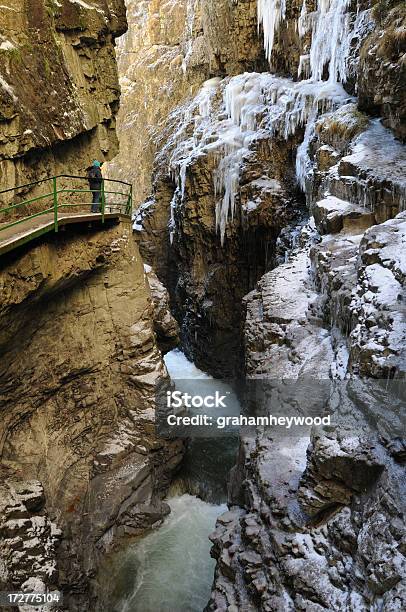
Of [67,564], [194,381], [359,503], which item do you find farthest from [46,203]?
[194,381]

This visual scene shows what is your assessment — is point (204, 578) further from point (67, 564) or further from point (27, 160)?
point (27, 160)

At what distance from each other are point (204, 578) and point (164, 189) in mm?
20918

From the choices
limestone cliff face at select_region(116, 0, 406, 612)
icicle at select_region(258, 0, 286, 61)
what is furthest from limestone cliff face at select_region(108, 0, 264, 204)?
icicle at select_region(258, 0, 286, 61)

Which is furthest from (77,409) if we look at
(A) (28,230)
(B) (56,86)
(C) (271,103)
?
(C) (271,103)

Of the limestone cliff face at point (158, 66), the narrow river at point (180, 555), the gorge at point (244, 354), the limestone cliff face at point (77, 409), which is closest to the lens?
the gorge at point (244, 354)

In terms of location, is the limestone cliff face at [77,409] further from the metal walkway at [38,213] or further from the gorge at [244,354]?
the metal walkway at [38,213]

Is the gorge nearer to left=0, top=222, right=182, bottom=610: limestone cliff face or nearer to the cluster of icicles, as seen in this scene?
left=0, top=222, right=182, bottom=610: limestone cliff face

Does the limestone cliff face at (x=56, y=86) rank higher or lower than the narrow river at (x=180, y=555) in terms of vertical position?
higher

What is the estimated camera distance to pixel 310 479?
21.0 feet

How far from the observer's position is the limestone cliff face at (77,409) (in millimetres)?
8430

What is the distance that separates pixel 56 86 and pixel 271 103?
12.7 metres

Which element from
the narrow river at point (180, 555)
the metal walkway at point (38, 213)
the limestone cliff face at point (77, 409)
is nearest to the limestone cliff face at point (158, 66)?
the metal walkway at point (38, 213)

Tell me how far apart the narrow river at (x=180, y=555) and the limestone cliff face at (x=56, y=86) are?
8.94 m

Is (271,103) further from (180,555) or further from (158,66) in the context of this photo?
(158,66)
